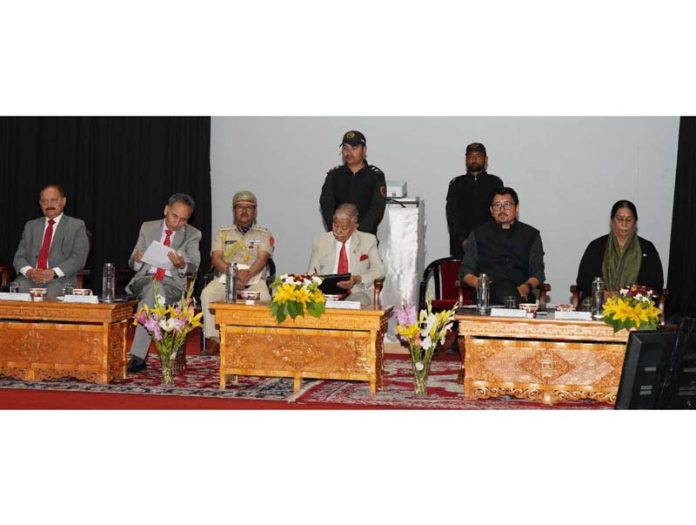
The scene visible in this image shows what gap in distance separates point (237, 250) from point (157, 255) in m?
0.70

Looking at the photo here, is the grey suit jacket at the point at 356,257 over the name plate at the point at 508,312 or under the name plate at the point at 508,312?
over

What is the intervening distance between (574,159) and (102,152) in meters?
4.82

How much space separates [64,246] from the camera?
682 cm

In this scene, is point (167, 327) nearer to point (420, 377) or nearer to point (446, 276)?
point (420, 377)

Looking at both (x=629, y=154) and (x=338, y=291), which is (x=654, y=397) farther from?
(x=629, y=154)

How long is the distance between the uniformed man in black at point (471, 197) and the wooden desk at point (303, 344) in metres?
2.37

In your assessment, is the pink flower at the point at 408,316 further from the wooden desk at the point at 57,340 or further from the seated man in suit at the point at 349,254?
the wooden desk at the point at 57,340

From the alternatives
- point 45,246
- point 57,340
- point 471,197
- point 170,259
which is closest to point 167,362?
point 57,340

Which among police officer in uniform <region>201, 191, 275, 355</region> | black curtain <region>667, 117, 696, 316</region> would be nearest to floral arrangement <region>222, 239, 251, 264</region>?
police officer in uniform <region>201, 191, 275, 355</region>

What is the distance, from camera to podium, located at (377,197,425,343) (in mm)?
7863

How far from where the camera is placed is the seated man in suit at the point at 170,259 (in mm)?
6715

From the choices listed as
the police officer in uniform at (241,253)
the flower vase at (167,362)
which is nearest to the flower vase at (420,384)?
the flower vase at (167,362)

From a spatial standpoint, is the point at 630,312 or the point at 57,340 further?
the point at 57,340

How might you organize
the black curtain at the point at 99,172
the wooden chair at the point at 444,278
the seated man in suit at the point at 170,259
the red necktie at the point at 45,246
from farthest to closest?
the black curtain at the point at 99,172
the wooden chair at the point at 444,278
the red necktie at the point at 45,246
the seated man in suit at the point at 170,259
